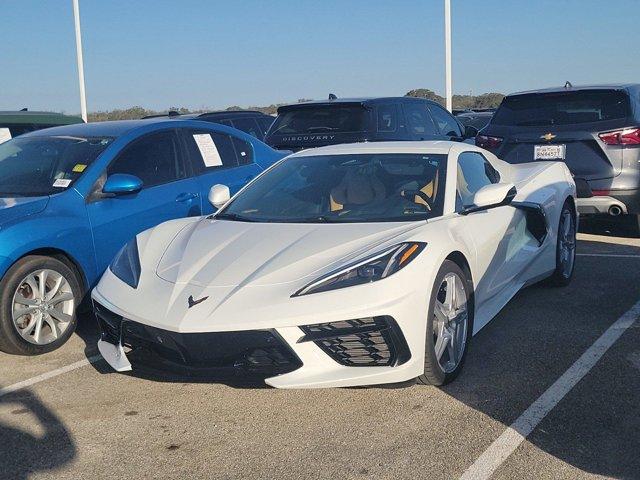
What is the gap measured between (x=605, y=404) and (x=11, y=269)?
363 centimetres

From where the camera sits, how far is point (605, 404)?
13.3ft

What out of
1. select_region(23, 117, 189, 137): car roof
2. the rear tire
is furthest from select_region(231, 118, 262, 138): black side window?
the rear tire

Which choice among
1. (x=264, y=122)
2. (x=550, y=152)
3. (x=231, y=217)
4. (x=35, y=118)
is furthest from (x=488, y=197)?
(x=264, y=122)

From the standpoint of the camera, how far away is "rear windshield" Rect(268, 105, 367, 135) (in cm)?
965

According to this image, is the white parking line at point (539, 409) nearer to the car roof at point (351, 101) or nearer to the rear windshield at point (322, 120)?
the rear windshield at point (322, 120)

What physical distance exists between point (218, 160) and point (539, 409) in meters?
4.02

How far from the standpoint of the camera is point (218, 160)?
713 centimetres

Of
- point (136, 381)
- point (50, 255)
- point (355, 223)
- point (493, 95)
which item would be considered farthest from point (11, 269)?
point (493, 95)

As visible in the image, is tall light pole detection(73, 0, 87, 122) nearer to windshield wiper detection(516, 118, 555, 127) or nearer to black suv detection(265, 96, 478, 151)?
black suv detection(265, 96, 478, 151)

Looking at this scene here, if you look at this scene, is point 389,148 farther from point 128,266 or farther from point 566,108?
point 566,108

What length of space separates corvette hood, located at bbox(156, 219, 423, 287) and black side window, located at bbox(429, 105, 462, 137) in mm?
6514

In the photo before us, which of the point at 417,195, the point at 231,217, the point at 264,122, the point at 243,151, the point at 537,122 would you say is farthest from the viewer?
the point at 264,122

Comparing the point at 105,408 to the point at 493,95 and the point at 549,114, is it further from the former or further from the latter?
the point at 493,95

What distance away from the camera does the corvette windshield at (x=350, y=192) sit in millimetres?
4883
